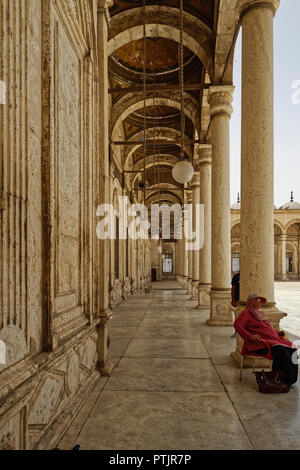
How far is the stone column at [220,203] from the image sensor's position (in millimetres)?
7762

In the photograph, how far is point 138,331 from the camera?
7.20 meters

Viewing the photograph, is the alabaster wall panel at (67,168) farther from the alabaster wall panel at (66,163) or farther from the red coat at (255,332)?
the red coat at (255,332)

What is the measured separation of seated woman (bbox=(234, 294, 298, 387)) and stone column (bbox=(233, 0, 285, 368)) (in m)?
0.44

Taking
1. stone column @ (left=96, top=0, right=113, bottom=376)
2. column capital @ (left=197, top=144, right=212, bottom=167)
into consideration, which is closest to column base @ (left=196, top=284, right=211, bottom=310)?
column capital @ (left=197, top=144, right=212, bottom=167)

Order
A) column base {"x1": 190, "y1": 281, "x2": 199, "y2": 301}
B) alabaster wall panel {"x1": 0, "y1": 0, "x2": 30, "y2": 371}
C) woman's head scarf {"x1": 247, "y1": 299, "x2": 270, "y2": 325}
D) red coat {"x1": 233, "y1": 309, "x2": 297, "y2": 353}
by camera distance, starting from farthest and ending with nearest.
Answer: column base {"x1": 190, "y1": 281, "x2": 199, "y2": 301} < woman's head scarf {"x1": 247, "y1": 299, "x2": 270, "y2": 325} < red coat {"x1": 233, "y1": 309, "x2": 297, "y2": 353} < alabaster wall panel {"x1": 0, "y1": 0, "x2": 30, "y2": 371}

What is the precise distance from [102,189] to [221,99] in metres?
4.77

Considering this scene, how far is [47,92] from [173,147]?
16145 mm

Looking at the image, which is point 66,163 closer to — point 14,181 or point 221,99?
point 14,181

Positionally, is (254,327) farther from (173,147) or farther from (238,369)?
(173,147)

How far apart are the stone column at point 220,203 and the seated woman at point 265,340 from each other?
3.47 metres

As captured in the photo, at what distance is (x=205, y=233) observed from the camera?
1061cm

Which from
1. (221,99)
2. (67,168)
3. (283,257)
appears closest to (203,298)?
(221,99)

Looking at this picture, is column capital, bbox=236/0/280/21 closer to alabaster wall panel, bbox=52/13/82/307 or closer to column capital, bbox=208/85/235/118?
alabaster wall panel, bbox=52/13/82/307

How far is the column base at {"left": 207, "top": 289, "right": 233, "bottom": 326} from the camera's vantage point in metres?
7.79
